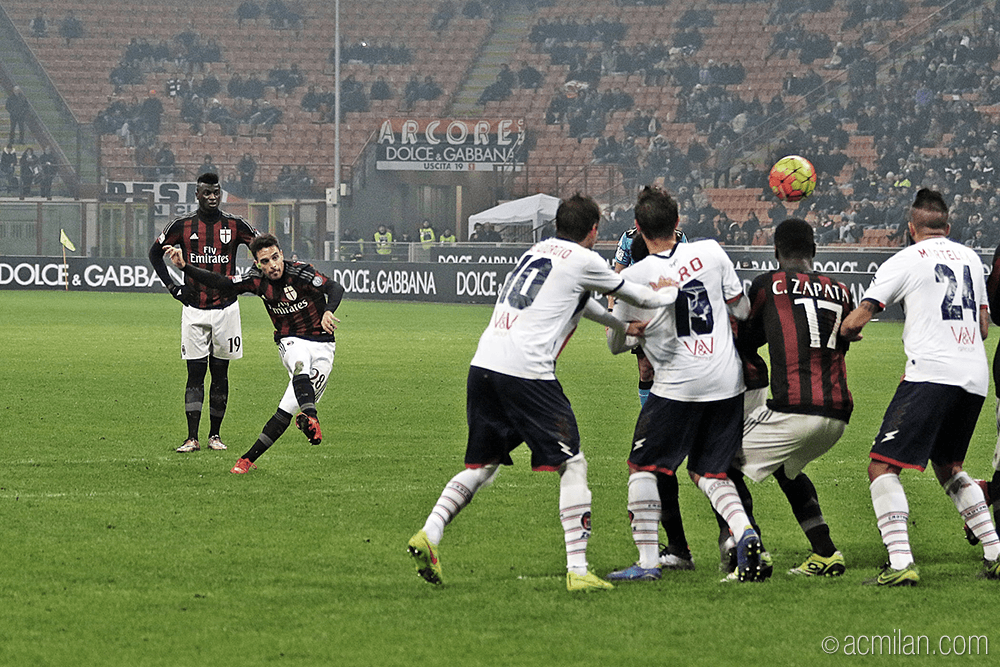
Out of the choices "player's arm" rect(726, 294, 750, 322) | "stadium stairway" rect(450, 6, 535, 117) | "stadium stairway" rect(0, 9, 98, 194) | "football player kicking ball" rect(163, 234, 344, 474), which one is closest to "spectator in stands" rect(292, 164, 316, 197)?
"stadium stairway" rect(450, 6, 535, 117)

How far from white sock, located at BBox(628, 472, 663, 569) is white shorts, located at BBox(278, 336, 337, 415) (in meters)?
3.86

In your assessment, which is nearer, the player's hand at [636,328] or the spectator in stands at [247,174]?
the player's hand at [636,328]

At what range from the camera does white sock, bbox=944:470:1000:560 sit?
20.6ft

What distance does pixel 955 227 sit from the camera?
3238 cm

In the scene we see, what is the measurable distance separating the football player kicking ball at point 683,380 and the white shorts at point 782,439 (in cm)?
11

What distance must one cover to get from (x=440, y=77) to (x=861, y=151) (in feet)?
58.6

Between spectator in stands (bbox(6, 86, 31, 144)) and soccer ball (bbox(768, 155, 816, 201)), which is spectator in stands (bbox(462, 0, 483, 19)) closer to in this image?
spectator in stands (bbox(6, 86, 31, 144))

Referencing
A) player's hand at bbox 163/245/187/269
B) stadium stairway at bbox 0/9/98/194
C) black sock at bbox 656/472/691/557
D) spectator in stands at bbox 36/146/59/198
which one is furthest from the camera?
stadium stairway at bbox 0/9/98/194

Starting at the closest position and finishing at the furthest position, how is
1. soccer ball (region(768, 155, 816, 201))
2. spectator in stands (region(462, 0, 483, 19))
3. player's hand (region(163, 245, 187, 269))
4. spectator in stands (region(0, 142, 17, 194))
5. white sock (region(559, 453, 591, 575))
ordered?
white sock (region(559, 453, 591, 575)) → player's hand (region(163, 245, 187, 269)) → soccer ball (region(768, 155, 816, 201)) → spectator in stands (region(0, 142, 17, 194)) → spectator in stands (region(462, 0, 483, 19))

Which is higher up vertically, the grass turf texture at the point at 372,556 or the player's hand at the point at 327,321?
the player's hand at the point at 327,321

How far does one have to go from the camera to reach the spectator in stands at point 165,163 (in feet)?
144

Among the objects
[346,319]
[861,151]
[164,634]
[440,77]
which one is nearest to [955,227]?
[861,151]

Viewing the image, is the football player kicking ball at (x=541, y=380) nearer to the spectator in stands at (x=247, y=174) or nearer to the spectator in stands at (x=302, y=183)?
the spectator in stands at (x=302, y=183)

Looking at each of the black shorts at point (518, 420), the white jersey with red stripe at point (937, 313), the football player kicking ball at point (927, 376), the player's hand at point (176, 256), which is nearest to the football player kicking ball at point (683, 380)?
the black shorts at point (518, 420)
